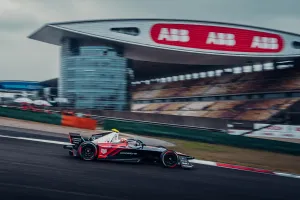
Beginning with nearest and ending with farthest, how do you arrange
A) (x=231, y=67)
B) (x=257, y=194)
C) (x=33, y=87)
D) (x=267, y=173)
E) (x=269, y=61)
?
1. (x=257, y=194)
2. (x=267, y=173)
3. (x=269, y=61)
4. (x=231, y=67)
5. (x=33, y=87)

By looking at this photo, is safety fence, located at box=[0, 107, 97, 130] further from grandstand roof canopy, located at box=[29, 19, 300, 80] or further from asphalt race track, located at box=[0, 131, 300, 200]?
grandstand roof canopy, located at box=[29, 19, 300, 80]

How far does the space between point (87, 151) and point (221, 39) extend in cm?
3422

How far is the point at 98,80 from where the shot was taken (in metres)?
39.9

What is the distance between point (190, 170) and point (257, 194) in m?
3.59

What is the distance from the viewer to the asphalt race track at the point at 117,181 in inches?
322

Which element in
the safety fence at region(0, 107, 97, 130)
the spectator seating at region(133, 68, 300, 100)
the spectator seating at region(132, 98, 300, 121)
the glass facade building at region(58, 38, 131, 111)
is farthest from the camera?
the spectator seating at region(133, 68, 300, 100)

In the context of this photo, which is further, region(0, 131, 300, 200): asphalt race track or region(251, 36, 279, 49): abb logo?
region(251, 36, 279, 49): abb logo

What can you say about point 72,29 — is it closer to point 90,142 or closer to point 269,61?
point 269,61

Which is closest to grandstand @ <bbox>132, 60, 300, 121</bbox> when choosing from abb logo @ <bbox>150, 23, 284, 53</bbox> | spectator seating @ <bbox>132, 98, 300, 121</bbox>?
spectator seating @ <bbox>132, 98, 300, 121</bbox>

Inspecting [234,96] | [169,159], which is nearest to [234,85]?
[234,96]

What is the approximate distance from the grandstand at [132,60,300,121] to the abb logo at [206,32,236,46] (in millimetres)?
6119

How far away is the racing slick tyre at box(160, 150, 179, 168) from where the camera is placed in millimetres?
13125

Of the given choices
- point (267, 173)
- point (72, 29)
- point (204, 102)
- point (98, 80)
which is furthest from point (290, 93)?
point (267, 173)

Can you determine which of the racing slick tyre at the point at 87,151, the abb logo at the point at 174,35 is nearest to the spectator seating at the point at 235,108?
the abb logo at the point at 174,35
